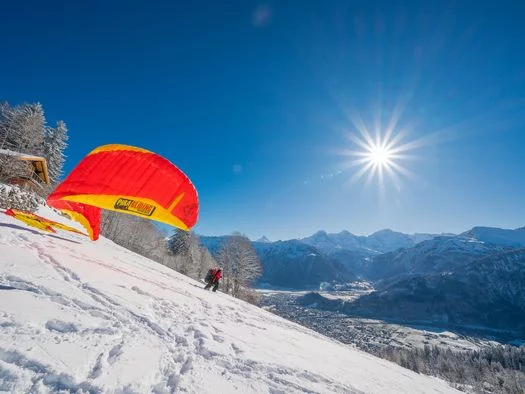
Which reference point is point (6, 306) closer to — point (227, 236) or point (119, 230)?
point (227, 236)

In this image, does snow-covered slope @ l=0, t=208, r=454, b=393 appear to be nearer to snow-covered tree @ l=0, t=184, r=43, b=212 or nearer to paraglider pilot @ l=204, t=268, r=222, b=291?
paraglider pilot @ l=204, t=268, r=222, b=291

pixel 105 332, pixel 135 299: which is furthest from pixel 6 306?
pixel 135 299

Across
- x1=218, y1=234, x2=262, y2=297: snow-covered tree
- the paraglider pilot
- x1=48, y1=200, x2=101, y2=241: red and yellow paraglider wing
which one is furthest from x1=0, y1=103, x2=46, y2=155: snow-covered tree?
the paraglider pilot

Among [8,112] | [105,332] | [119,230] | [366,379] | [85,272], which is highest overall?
[8,112]

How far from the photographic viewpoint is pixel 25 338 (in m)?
3.39

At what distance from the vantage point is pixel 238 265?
136ft

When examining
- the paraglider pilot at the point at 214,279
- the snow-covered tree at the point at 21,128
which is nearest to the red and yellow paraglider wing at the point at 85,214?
the paraglider pilot at the point at 214,279

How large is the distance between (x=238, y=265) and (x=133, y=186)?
108 ft

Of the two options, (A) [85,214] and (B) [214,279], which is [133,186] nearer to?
(A) [85,214]

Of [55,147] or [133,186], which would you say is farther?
[55,147]

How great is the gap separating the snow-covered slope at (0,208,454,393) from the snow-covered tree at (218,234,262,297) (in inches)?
1320

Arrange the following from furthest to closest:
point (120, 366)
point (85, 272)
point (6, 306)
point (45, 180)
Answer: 1. point (45, 180)
2. point (85, 272)
3. point (6, 306)
4. point (120, 366)

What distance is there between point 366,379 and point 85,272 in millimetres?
7845

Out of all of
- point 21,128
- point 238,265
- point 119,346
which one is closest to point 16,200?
point 119,346
